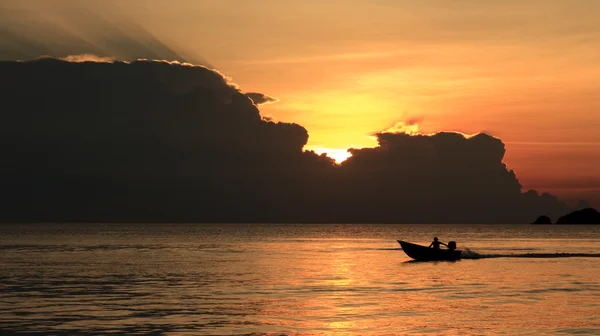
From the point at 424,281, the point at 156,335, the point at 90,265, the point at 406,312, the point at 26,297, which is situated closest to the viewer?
the point at 156,335

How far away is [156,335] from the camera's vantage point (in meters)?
32.7

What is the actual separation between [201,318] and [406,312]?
11.0 m

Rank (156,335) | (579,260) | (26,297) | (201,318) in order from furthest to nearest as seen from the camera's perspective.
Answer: (579,260)
(26,297)
(201,318)
(156,335)

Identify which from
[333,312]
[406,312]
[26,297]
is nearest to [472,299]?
[406,312]

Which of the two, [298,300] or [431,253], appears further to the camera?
[431,253]

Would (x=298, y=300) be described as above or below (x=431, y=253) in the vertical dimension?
below

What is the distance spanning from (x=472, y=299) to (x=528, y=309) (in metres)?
5.61

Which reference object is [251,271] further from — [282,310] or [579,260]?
[579,260]

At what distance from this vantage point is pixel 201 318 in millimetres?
38219

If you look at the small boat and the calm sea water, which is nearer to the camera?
the calm sea water

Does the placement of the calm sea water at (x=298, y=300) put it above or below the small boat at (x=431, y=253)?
below

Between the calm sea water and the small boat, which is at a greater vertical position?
the small boat

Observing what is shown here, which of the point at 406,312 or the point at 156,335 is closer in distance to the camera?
the point at 156,335

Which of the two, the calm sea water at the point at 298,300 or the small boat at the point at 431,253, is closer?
the calm sea water at the point at 298,300
